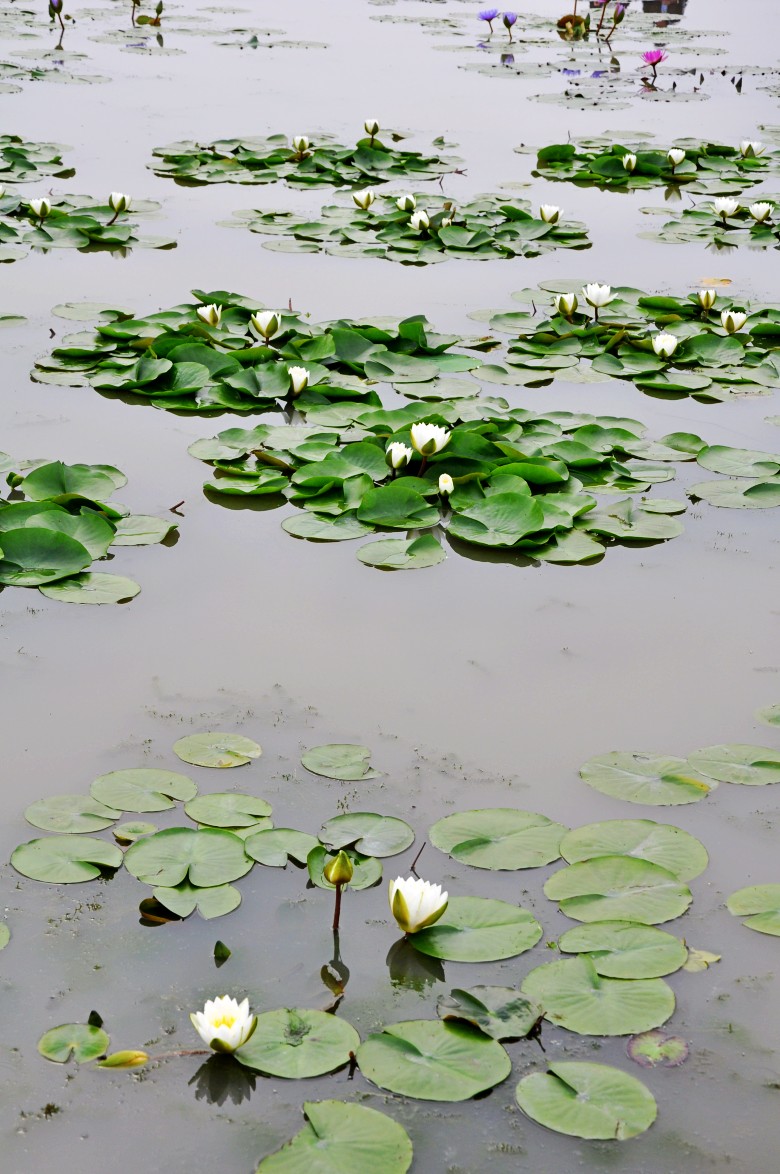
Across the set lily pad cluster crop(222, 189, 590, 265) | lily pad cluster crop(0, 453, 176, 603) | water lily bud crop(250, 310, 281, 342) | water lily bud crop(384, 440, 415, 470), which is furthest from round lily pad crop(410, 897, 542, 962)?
lily pad cluster crop(222, 189, 590, 265)

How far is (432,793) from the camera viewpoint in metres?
1.99

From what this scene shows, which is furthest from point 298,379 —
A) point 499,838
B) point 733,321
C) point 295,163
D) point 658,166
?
point 658,166

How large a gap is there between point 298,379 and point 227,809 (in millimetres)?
1845

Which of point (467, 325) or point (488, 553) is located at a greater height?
point (467, 325)

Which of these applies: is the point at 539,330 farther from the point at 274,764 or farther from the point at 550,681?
the point at 274,764

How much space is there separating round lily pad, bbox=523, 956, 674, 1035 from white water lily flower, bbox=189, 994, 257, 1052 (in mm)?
391

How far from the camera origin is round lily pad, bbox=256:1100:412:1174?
1346 mm

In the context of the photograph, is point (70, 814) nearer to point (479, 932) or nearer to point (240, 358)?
point (479, 932)

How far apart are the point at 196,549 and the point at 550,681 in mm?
912

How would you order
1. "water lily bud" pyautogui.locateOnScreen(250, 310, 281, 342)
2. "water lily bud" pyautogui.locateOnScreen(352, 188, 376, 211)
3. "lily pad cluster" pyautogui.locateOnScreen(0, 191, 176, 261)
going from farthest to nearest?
"water lily bud" pyautogui.locateOnScreen(352, 188, 376, 211) < "lily pad cluster" pyautogui.locateOnScreen(0, 191, 176, 261) < "water lily bud" pyautogui.locateOnScreen(250, 310, 281, 342)

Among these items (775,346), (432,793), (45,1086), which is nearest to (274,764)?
(432,793)

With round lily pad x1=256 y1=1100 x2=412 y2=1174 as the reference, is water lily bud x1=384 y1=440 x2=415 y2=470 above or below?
above

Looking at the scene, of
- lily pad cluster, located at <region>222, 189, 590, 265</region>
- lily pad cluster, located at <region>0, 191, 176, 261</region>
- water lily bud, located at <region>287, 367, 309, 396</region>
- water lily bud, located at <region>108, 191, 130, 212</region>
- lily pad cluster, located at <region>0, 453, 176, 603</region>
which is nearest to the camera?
lily pad cluster, located at <region>0, 453, 176, 603</region>

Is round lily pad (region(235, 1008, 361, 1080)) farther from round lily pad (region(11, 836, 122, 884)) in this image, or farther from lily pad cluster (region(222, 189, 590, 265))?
lily pad cluster (region(222, 189, 590, 265))
